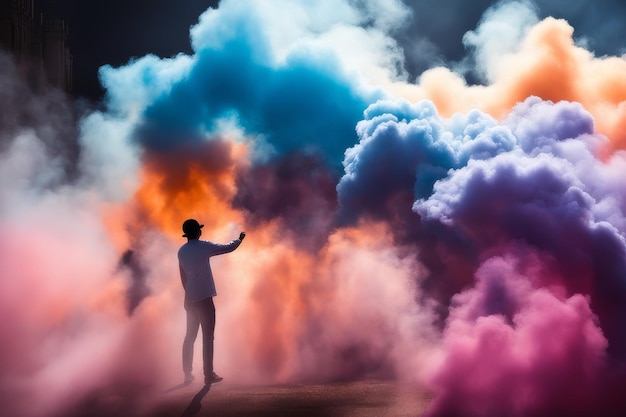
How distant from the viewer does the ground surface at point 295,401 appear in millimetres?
7941

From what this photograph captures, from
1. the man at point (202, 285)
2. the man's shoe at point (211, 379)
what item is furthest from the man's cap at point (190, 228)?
the man's shoe at point (211, 379)

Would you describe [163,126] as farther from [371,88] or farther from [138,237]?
[371,88]

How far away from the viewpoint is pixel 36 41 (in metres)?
42.9

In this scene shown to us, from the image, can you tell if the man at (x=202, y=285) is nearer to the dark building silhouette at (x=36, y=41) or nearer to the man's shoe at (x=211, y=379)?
the man's shoe at (x=211, y=379)

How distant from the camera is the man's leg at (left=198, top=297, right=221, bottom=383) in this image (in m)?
9.11

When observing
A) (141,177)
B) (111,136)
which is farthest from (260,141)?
(111,136)

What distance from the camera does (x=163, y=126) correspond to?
45.8ft

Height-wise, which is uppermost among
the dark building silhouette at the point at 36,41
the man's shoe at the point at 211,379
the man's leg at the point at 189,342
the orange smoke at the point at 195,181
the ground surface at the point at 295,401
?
the dark building silhouette at the point at 36,41

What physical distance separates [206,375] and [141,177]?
624 cm

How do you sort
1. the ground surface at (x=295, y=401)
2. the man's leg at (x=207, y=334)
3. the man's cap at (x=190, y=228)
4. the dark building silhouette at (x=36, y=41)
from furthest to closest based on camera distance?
the dark building silhouette at (x=36, y=41), the man's cap at (x=190, y=228), the man's leg at (x=207, y=334), the ground surface at (x=295, y=401)

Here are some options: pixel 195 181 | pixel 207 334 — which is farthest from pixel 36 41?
pixel 207 334

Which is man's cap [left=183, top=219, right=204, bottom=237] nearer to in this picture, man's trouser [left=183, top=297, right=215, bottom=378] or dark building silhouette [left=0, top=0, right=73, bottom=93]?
man's trouser [left=183, top=297, right=215, bottom=378]

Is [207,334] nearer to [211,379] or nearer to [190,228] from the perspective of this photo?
[211,379]

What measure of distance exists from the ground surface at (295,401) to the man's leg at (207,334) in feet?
0.58
